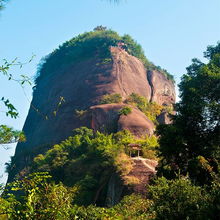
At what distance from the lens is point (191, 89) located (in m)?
15.4

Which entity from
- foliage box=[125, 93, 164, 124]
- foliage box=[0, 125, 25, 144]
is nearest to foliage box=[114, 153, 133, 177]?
foliage box=[125, 93, 164, 124]

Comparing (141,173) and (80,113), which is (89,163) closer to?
(141,173)

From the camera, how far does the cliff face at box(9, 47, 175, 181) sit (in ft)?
105

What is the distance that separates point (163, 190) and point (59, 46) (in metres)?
42.3

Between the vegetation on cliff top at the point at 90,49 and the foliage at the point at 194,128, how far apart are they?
1048 inches

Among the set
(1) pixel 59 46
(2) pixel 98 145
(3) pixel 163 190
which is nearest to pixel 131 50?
(1) pixel 59 46

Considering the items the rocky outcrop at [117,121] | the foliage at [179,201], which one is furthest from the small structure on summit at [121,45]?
the foliage at [179,201]

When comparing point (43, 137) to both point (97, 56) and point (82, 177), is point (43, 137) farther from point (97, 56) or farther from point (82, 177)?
point (82, 177)

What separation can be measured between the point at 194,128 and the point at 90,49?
30953 mm

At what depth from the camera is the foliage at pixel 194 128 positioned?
46.9 feet

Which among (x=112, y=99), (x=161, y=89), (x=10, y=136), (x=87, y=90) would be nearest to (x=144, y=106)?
(x=112, y=99)

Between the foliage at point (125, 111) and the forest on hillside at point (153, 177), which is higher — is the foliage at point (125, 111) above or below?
above

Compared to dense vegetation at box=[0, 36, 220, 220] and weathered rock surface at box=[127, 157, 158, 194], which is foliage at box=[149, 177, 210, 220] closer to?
dense vegetation at box=[0, 36, 220, 220]

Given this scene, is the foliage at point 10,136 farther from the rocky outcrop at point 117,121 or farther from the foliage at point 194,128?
the rocky outcrop at point 117,121
